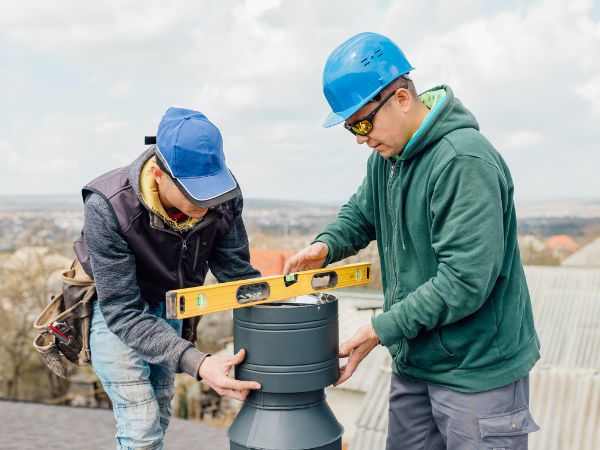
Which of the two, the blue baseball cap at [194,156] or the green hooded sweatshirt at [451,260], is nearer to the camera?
the green hooded sweatshirt at [451,260]

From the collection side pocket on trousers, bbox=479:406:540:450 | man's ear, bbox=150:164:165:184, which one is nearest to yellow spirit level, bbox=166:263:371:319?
man's ear, bbox=150:164:165:184

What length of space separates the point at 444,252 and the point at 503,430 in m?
0.79

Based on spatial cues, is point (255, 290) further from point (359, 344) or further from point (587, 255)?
point (587, 255)

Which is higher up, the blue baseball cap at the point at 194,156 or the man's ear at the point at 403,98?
the man's ear at the point at 403,98

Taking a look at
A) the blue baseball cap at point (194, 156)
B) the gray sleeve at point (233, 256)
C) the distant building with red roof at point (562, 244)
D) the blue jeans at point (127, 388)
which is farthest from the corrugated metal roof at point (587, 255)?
the blue baseball cap at point (194, 156)

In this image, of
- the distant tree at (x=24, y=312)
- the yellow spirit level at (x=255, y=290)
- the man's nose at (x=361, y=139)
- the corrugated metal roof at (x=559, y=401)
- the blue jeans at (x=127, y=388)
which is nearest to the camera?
the yellow spirit level at (x=255, y=290)

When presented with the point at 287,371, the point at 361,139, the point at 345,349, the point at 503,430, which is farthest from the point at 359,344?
the point at 361,139

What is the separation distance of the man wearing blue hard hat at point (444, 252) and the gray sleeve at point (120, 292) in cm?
75

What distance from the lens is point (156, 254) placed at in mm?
2893

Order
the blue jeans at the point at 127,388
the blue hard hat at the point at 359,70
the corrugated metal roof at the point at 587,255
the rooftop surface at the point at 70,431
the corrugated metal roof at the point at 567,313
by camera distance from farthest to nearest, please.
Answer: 1. the corrugated metal roof at the point at 587,255
2. the corrugated metal roof at the point at 567,313
3. the rooftop surface at the point at 70,431
4. the blue jeans at the point at 127,388
5. the blue hard hat at the point at 359,70

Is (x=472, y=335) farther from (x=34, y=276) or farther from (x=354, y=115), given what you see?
(x=34, y=276)

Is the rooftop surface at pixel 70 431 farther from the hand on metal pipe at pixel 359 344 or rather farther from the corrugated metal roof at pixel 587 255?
the corrugated metal roof at pixel 587 255

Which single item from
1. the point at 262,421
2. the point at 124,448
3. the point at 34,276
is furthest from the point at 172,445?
the point at 34,276

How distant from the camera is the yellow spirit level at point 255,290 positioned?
2357mm
